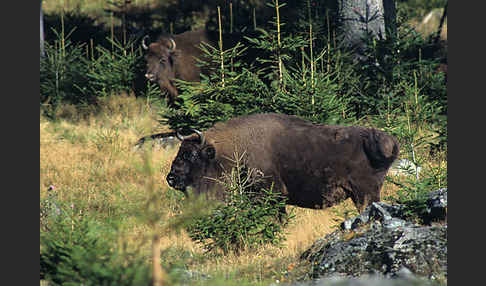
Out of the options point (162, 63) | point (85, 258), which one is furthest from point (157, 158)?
point (85, 258)

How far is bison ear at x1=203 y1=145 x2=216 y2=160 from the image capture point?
10048 millimetres

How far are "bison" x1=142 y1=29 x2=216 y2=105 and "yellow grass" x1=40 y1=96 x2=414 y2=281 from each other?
81 centimetres

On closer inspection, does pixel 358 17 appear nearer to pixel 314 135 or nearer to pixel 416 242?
pixel 314 135

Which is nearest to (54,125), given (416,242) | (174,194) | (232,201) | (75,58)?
(75,58)

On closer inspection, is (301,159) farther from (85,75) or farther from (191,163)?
(85,75)

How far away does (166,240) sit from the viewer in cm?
1033

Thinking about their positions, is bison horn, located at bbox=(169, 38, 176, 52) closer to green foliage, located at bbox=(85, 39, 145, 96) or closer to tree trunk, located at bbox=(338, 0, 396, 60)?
green foliage, located at bbox=(85, 39, 145, 96)

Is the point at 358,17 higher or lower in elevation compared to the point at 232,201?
higher

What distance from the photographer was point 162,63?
1772 cm

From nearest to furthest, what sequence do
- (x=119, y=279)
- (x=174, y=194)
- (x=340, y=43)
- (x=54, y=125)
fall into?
1. (x=119, y=279)
2. (x=174, y=194)
3. (x=340, y=43)
4. (x=54, y=125)

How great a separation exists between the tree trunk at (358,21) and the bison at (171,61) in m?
3.55

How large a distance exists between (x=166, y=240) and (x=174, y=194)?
5.40ft

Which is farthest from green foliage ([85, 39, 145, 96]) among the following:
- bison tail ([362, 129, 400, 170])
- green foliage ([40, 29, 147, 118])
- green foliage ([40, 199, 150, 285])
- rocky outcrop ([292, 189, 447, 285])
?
rocky outcrop ([292, 189, 447, 285])

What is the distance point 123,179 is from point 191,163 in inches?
143
